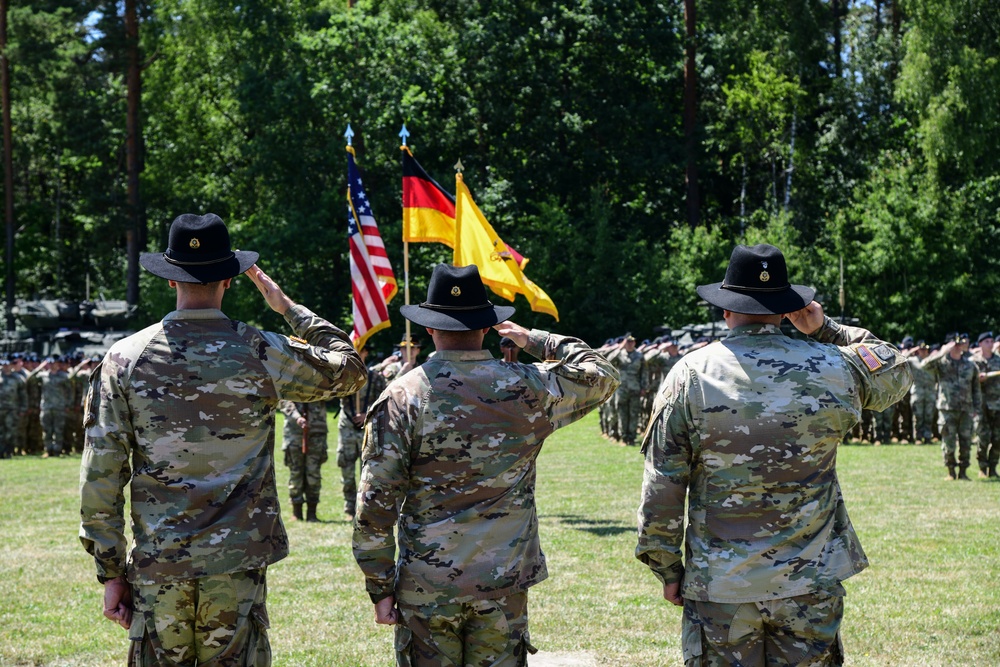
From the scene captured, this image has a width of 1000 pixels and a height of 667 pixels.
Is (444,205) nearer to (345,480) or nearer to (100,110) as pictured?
(345,480)

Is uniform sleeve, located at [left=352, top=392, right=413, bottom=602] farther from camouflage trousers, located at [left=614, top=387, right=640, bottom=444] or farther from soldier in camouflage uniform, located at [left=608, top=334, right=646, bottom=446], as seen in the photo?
camouflage trousers, located at [left=614, top=387, right=640, bottom=444]

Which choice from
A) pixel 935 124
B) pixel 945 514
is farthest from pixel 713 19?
pixel 945 514

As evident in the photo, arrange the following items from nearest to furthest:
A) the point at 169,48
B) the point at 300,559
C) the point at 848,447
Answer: the point at 300,559 → the point at 848,447 → the point at 169,48

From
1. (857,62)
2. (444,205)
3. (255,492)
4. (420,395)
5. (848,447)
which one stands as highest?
(857,62)

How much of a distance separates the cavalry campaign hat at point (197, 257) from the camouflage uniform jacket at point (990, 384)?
15485mm

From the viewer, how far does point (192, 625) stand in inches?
185

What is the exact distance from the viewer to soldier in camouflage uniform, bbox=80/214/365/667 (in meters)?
4.66

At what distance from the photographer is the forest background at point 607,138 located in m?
34.7

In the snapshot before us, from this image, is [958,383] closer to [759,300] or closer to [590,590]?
[590,590]

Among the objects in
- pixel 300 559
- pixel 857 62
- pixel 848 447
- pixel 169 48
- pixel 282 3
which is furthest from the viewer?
pixel 169 48

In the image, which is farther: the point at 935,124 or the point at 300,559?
the point at 935,124

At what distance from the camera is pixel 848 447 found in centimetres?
2288

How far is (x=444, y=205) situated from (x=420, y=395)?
24.0ft

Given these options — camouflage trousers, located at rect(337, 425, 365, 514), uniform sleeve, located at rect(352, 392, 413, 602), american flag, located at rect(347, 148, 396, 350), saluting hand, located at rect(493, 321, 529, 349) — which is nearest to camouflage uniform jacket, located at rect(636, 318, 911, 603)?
saluting hand, located at rect(493, 321, 529, 349)
